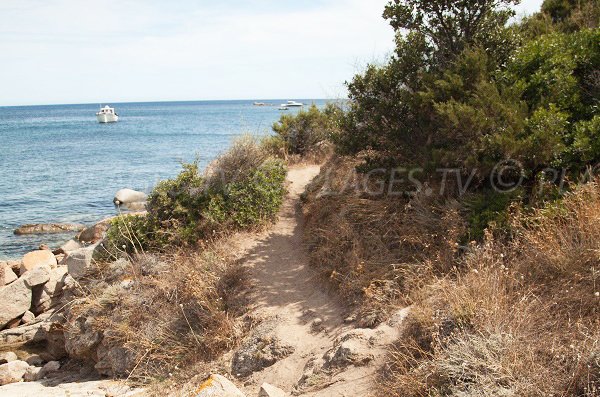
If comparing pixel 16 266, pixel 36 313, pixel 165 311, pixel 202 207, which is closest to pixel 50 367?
pixel 165 311

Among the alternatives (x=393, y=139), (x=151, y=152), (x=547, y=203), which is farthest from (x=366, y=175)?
(x=151, y=152)

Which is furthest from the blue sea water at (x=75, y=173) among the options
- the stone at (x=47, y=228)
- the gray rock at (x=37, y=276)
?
the gray rock at (x=37, y=276)

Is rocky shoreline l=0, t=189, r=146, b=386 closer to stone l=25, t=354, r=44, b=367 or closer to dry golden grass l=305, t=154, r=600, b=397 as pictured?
stone l=25, t=354, r=44, b=367

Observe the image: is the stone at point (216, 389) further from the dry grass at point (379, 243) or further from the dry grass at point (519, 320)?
the dry grass at point (379, 243)

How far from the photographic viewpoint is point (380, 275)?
7480 millimetres

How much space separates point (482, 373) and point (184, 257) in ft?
21.4

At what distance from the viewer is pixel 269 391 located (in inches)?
238

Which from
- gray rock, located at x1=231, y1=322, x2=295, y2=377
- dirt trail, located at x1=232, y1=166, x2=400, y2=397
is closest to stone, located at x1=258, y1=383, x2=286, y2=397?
dirt trail, located at x1=232, y1=166, x2=400, y2=397

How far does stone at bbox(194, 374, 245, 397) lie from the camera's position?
5.66 metres

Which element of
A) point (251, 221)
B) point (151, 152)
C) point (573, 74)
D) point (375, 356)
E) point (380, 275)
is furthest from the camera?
point (151, 152)

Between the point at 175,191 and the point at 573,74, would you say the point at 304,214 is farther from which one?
the point at 573,74

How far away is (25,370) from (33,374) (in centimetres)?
35

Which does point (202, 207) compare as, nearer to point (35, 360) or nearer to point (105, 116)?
point (35, 360)

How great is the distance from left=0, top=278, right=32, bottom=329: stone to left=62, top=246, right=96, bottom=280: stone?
1817mm
